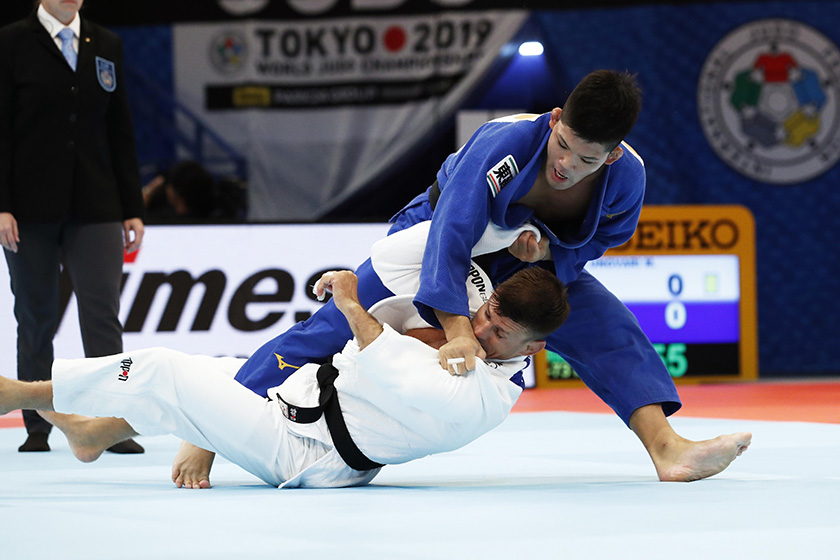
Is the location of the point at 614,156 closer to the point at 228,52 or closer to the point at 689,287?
the point at 689,287

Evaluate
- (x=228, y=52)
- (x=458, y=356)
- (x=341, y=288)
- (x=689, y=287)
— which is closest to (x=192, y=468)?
(x=341, y=288)

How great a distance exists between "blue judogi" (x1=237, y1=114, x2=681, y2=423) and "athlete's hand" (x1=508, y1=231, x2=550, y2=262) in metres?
0.04

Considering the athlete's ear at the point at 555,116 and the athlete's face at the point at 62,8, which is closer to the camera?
the athlete's ear at the point at 555,116

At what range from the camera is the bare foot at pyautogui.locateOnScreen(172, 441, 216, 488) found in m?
2.77

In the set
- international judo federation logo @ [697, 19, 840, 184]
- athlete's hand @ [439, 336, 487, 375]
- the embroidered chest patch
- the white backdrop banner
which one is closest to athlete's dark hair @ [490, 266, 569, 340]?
athlete's hand @ [439, 336, 487, 375]

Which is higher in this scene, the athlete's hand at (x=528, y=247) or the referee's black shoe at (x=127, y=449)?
the athlete's hand at (x=528, y=247)

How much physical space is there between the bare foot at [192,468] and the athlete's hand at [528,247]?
0.99 meters

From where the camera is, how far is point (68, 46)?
4.09 meters

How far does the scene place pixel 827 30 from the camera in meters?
9.08

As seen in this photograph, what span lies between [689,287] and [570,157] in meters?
4.71

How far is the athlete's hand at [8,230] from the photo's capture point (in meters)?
3.95

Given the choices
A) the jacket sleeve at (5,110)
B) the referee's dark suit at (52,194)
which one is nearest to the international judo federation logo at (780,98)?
the referee's dark suit at (52,194)

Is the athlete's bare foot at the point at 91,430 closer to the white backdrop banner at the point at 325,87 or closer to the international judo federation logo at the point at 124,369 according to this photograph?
the international judo federation logo at the point at 124,369

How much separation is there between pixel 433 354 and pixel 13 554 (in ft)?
3.59
